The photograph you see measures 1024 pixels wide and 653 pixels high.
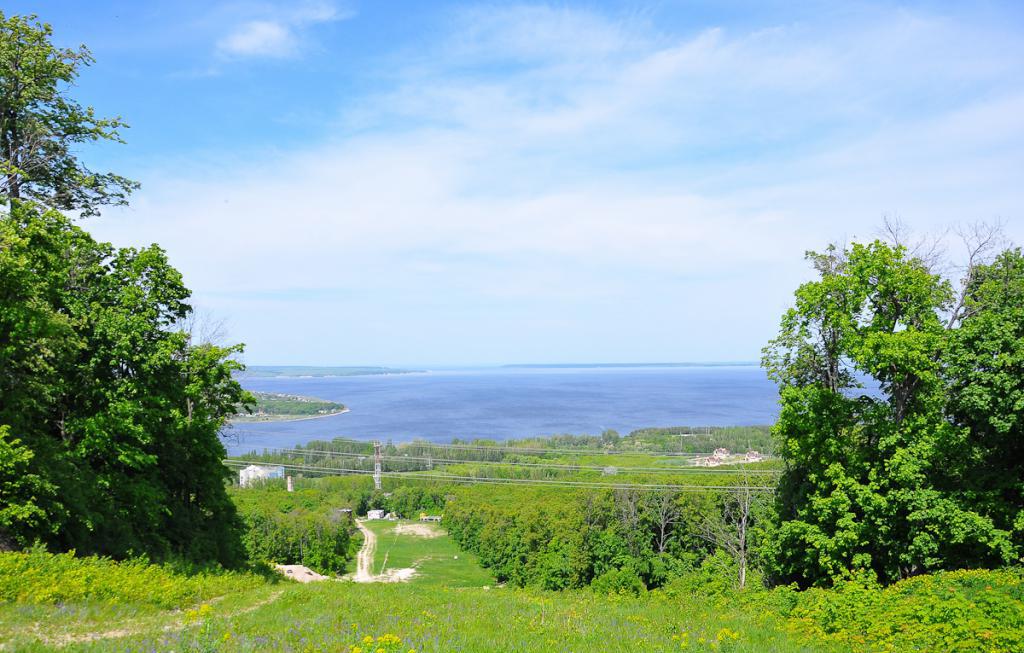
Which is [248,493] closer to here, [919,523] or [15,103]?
[15,103]

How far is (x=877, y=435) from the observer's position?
60.2 feet

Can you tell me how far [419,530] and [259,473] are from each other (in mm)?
25317

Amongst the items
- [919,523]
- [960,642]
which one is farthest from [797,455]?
[960,642]

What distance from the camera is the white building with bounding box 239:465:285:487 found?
7969cm

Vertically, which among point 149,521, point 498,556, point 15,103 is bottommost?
point 498,556

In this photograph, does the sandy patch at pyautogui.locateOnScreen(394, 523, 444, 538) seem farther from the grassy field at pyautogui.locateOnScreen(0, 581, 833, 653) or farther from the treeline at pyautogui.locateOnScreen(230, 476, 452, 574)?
the grassy field at pyautogui.locateOnScreen(0, 581, 833, 653)

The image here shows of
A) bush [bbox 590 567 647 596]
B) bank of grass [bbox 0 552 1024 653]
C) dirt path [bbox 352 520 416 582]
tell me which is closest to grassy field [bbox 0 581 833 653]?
bank of grass [bbox 0 552 1024 653]

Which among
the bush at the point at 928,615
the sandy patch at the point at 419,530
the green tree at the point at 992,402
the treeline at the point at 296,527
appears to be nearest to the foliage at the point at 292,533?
the treeline at the point at 296,527

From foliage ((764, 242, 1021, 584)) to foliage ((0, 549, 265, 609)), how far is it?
17.3 meters

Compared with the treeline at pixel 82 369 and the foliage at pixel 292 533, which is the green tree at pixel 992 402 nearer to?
the treeline at pixel 82 369

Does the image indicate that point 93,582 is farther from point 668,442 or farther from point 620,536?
point 668,442

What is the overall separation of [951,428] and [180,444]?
81.0 feet

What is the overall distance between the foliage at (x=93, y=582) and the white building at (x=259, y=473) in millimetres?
71663

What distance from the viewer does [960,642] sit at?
9.33 metres
